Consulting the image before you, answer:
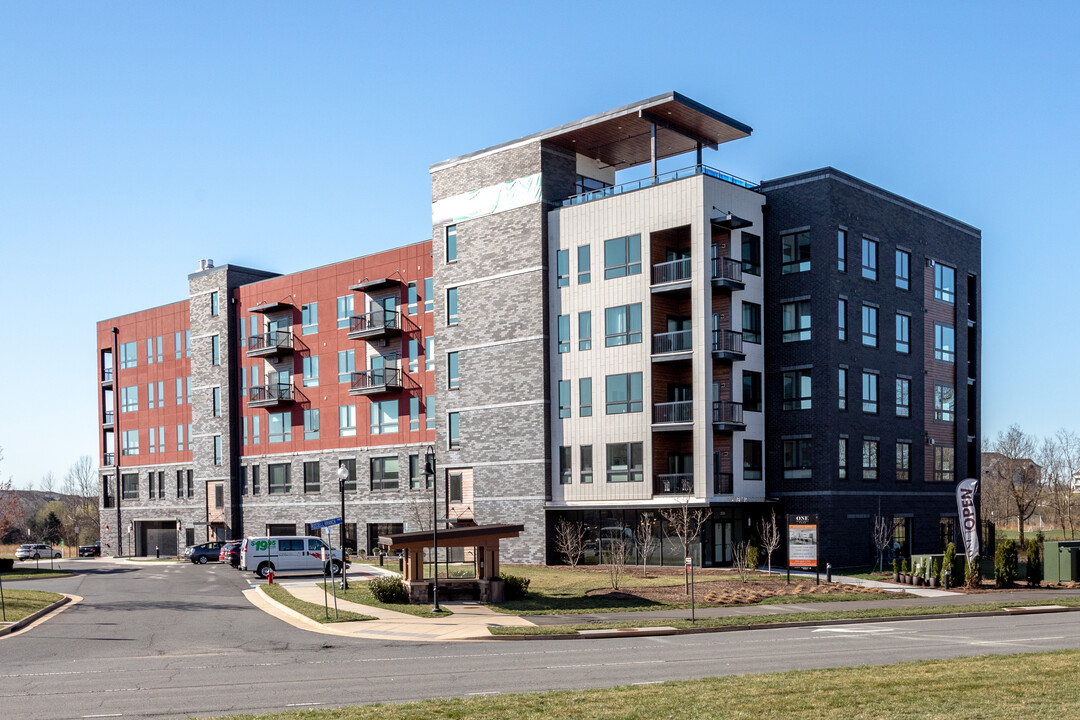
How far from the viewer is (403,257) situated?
6062 cm

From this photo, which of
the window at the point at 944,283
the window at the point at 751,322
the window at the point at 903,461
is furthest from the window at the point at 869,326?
the window at the point at 944,283

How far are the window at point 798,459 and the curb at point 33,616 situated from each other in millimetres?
31492

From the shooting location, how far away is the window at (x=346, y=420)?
64.2 metres

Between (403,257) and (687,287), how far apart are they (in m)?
20.7

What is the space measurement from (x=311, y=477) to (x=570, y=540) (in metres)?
24.4

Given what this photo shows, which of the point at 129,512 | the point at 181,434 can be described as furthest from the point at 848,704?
the point at 129,512

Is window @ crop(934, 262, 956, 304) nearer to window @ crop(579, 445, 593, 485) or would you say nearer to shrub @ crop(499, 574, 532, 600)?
window @ crop(579, 445, 593, 485)

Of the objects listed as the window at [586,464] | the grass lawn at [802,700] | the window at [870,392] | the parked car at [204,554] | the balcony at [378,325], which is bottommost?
Answer: the parked car at [204,554]

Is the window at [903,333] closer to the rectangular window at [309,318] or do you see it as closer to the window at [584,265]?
the window at [584,265]

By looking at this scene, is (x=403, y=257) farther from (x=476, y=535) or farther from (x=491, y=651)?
(x=491, y=651)

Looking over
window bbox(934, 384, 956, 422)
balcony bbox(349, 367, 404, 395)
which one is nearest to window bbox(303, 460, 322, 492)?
balcony bbox(349, 367, 404, 395)

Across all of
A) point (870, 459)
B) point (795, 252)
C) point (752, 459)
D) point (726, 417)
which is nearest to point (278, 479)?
point (752, 459)

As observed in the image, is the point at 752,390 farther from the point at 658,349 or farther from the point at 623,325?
the point at 623,325

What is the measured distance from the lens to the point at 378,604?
111ft
